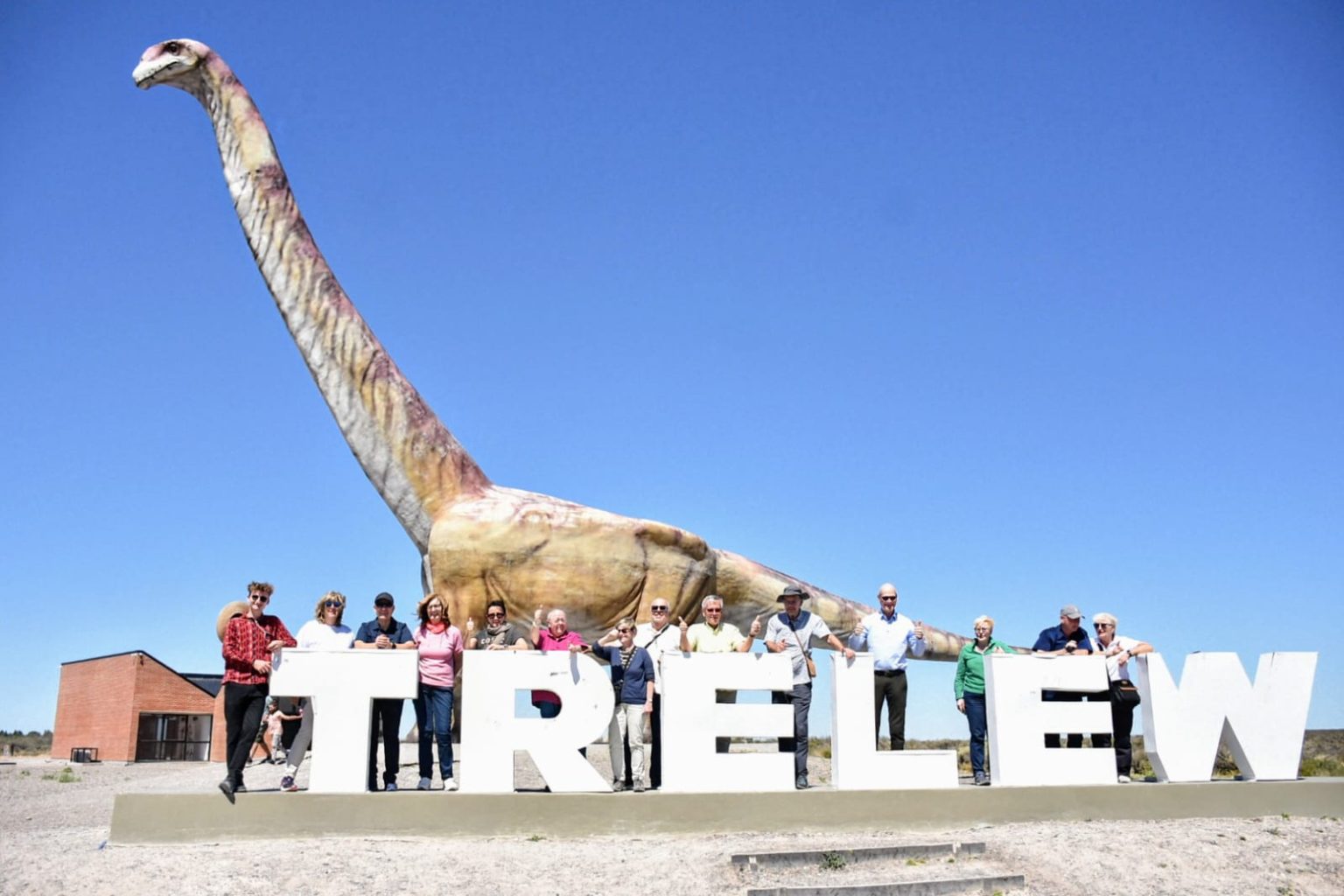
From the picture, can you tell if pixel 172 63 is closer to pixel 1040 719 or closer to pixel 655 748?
pixel 655 748

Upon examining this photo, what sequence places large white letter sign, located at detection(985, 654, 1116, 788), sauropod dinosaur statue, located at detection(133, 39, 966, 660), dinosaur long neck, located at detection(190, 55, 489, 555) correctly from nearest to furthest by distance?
1. large white letter sign, located at detection(985, 654, 1116, 788)
2. sauropod dinosaur statue, located at detection(133, 39, 966, 660)
3. dinosaur long neck, located at detection(190, 55, 489, 555)

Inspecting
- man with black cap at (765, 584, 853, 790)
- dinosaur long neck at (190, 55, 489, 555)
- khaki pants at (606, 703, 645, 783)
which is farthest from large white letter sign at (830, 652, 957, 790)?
dinosaur long neck at (190, 55, 489, 555)

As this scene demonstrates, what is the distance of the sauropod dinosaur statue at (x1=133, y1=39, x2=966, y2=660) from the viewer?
13.4m

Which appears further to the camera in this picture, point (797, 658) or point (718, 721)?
point (797, 658)

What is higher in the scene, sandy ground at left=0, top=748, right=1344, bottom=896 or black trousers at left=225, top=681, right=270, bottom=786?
black trousers at left=225, top=681, right=270, bottom=786

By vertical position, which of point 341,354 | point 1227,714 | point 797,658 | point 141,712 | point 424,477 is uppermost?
point 341,354

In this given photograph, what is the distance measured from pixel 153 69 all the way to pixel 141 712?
1672 centimetres

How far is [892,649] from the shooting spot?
10594 mm

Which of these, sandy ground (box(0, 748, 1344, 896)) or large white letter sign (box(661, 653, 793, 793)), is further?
large white letter sign (box(661, 653, 793, 793))

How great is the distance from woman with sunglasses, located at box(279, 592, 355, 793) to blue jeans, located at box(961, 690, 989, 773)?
18.4 ft

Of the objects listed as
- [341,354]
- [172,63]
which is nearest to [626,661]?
[341,354]

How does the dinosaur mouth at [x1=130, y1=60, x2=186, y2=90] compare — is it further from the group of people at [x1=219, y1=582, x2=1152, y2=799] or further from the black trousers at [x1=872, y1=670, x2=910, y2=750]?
the black trousers at [x1=872, y1=670, x2=910, y2=750]

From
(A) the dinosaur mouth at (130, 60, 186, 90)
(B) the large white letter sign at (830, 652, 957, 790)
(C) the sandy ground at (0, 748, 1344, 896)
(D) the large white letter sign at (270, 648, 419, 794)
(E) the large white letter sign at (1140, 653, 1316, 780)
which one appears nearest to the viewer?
(C) the sandy ground at (0, 748, 1344, 896)

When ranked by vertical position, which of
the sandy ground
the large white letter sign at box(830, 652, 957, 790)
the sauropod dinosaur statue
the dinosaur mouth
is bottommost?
the sandy ground
